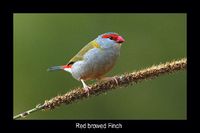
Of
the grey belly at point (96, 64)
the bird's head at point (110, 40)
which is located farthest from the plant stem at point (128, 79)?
the bird's head at point (110, 40)

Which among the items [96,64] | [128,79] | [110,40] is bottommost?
[128,79]

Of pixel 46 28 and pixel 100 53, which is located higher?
pixel 46 28

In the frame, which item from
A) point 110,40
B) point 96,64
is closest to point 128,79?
point 96,64

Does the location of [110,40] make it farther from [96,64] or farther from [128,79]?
[128,79]

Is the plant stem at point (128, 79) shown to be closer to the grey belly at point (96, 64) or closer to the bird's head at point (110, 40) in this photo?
the grey belly at point (96, 64)

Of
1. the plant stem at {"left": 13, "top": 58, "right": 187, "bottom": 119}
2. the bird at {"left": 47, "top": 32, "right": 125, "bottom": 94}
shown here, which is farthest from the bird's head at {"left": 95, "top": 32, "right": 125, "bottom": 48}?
the plant stem at {"left": 13, "top": 58, "right": 187, "bottom": 119}

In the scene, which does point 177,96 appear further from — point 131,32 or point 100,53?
point 100,53

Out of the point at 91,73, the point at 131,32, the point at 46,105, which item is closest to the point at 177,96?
the point at 131,32

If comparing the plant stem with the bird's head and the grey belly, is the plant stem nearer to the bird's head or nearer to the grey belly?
the grey belly
